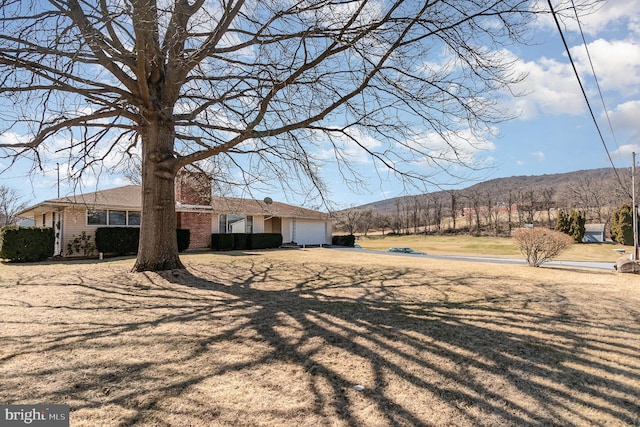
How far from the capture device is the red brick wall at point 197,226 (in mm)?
19556

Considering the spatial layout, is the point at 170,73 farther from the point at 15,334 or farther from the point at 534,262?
the point at 534,262

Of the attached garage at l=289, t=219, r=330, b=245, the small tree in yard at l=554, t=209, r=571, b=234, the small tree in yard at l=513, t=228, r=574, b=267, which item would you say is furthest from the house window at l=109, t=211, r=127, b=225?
the small tree in yard at l=554, t=209, r=571, b=234

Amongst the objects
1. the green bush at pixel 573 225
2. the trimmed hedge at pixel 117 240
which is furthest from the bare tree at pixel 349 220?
the green bush at pixel 573 225

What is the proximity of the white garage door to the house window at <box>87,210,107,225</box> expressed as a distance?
513 inches

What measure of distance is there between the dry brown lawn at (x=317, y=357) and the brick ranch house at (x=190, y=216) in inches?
254

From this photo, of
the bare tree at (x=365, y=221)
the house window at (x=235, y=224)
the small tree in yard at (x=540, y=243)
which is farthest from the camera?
the bare tree at (x=365, y=221)

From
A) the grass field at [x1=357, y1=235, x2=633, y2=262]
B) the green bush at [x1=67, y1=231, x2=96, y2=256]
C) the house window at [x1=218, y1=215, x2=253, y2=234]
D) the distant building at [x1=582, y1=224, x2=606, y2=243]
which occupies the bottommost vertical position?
→ the grass field at [x1=357, y1=235, x2=633, y2=262]

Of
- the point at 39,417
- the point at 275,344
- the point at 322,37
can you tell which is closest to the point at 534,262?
the point at 322,37

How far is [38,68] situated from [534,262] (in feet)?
51.6

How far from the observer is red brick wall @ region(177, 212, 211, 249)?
64.2ft

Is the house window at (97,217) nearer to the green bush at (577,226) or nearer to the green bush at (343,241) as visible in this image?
the green bush at (343,241)

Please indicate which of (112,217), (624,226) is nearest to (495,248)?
(624,226)

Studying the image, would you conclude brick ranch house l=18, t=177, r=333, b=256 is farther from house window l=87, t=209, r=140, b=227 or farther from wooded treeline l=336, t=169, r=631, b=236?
wooded treeline l=336, t=169, r=631, b=236

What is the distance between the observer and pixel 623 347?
4434 mm
